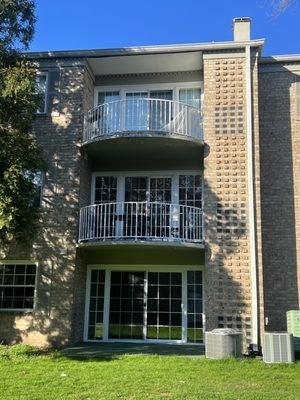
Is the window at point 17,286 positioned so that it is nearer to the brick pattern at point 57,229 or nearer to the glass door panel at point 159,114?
the brick pattern at point 57,229

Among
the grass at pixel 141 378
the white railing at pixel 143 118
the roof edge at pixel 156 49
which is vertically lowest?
the grass at pixel 141 378

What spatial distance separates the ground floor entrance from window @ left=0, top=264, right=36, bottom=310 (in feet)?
6.07

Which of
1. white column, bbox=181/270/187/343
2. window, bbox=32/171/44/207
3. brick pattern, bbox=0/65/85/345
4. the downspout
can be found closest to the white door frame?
brick pattern, bbox=0/65/85/345

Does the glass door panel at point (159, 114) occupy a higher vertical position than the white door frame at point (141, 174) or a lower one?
higher

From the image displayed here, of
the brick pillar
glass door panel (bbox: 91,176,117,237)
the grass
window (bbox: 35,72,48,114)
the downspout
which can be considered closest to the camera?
the grass

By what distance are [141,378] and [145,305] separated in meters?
5.55

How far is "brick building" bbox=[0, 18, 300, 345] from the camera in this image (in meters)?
13.5

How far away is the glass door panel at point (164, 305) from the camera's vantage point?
47.3ft

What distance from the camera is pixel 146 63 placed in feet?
49.9

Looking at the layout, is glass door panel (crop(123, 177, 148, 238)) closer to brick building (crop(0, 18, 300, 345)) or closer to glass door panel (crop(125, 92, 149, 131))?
brick building (crop(0, 18, 300, 345))

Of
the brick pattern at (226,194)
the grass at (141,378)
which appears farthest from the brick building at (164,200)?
the grass at (141,378)

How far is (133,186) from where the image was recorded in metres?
15.5

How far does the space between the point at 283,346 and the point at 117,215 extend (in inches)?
245

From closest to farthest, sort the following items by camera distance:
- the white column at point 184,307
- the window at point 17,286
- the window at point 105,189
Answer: the window at point 17,286 → the white column at point 184,307 → the window at point 105,189
